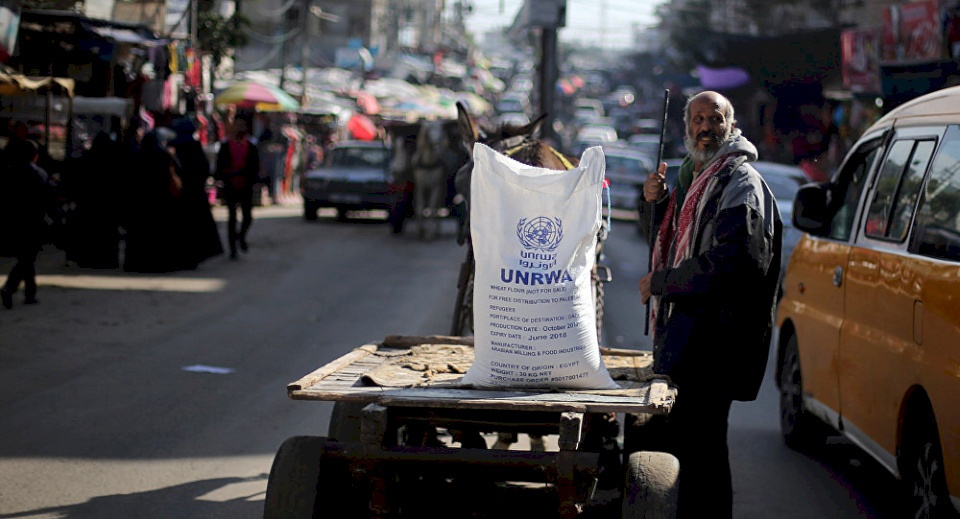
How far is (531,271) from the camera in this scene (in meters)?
4.54

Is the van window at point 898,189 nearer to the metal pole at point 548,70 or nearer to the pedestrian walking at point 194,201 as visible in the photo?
the pedestrian walking at point 194,201

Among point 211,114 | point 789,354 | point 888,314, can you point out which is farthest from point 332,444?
point 211,114

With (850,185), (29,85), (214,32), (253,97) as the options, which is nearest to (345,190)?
(253,97)

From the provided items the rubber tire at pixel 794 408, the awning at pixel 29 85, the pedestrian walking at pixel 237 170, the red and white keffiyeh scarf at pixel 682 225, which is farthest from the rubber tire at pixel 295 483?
the pedestrian walking at pixel 237 170

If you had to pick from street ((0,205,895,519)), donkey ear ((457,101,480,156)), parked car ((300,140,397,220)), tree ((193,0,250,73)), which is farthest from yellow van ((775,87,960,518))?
tree ((193,0,250,73))

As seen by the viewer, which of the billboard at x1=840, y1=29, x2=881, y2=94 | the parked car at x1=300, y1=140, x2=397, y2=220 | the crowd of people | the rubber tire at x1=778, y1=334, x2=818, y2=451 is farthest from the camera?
the parked car at x1=300, y1=140, x2=397, y2=220

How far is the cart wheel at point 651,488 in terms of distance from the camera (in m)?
4.23

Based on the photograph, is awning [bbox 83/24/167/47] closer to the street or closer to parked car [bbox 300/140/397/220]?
the street

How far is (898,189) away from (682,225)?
1624 millimetres

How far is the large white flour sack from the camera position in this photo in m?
4.55

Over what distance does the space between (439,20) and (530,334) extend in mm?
129334

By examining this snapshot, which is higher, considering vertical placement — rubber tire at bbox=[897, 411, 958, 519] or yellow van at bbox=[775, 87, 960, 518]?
yellow van at bbox=[775, 87, 960, 518]

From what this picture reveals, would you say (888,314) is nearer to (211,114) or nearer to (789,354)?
(789,354)

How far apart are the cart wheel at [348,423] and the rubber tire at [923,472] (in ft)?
7.84
